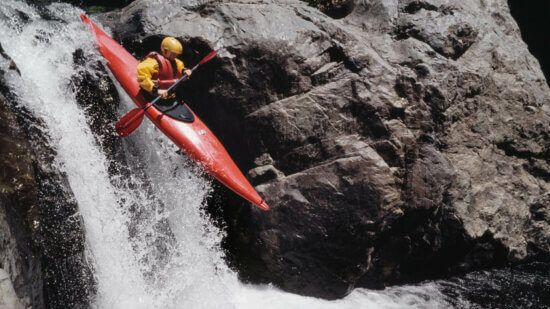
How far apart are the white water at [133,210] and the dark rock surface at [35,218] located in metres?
0.16

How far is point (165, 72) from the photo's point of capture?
188 inches

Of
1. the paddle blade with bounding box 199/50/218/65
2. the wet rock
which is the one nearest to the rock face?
the paddle blade with bounding box 199/50/218/65

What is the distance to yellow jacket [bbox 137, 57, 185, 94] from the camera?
4582 mm

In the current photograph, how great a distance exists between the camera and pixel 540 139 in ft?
19.2

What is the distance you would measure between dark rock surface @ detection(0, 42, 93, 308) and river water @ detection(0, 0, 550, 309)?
180 mm

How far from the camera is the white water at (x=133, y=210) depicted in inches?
158

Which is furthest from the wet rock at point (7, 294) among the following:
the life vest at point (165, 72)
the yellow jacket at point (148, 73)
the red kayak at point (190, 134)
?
the life vest at point (165, 72)

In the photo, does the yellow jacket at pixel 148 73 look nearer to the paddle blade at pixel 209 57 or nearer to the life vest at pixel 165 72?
the life vest at pixel 165 72

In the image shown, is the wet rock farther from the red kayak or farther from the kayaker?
the kayaker

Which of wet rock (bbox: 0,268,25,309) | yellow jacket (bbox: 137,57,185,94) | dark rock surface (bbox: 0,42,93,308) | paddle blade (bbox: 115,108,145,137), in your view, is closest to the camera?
wet rock (bbox: 0,268,25,309)

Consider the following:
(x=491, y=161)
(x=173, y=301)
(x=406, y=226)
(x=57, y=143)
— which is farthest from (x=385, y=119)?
(x=57, y=143)

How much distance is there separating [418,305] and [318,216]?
153 cm

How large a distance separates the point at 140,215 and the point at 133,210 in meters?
0.09

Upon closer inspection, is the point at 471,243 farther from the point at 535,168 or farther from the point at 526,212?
the point at 535,168
